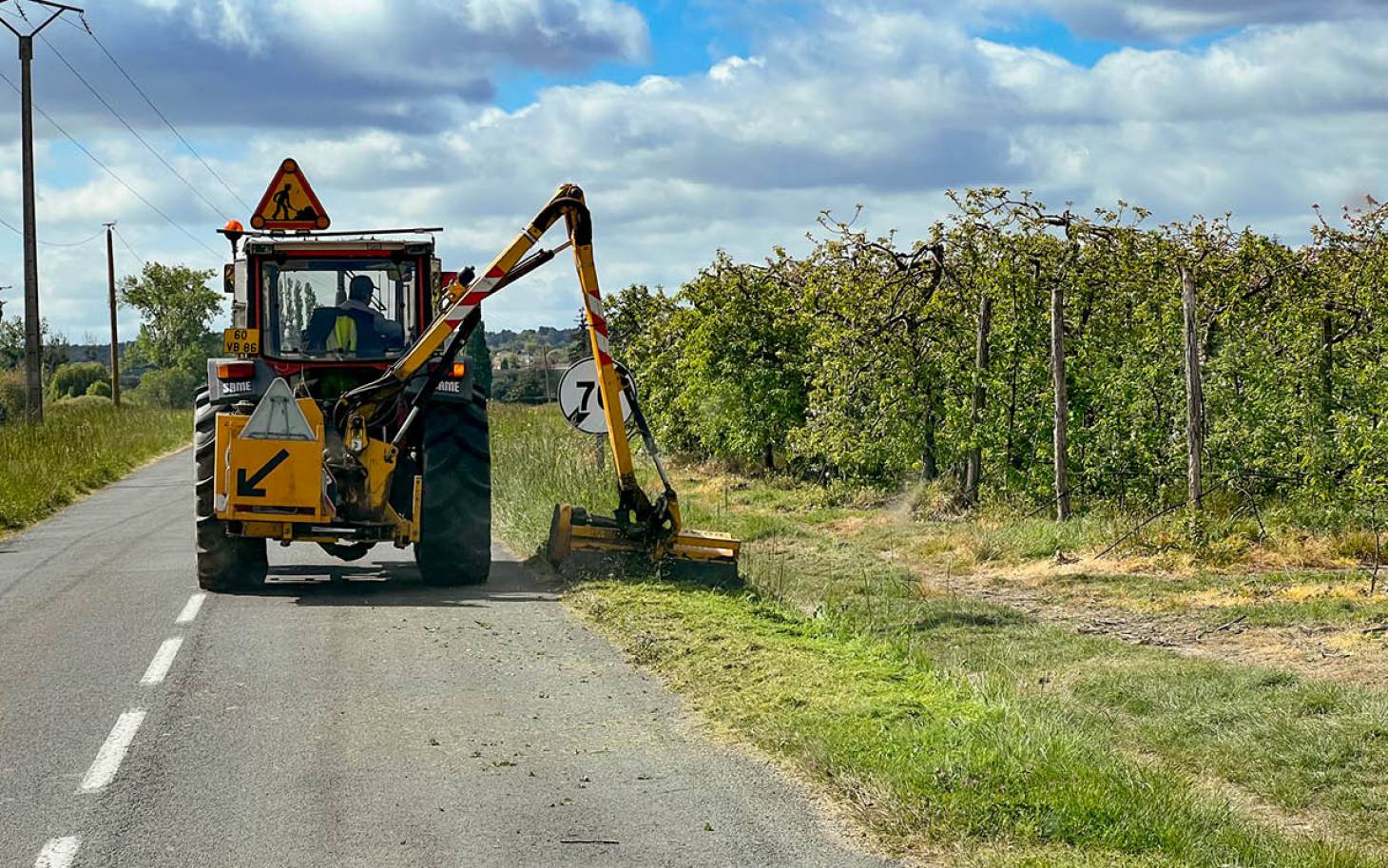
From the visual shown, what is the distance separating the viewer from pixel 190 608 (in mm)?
12125

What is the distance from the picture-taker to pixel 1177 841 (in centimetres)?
604

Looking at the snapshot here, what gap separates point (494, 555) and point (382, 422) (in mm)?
3163

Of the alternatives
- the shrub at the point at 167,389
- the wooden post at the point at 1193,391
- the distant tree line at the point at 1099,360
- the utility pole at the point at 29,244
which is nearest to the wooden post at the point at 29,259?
the utility pole at the point at 29,244

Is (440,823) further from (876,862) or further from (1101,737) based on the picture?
(1101,737)

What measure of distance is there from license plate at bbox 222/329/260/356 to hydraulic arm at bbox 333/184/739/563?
1.42 m

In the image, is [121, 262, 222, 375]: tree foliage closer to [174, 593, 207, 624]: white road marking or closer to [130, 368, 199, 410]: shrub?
[130, 368, 199, 410]: shrub

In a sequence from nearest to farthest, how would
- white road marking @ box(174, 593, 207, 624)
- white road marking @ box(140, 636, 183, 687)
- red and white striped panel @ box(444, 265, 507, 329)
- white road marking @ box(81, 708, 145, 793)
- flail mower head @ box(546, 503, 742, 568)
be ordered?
white road marking @ box(81, 708, 145, 793), white road marking @ box(140, 636, 183, 687), white road marking @ box(174, 593, 207, 624), red and white striped panel @ box(444, 265, 507, 329), flail mower head @ box(546, 503, 742, 568)

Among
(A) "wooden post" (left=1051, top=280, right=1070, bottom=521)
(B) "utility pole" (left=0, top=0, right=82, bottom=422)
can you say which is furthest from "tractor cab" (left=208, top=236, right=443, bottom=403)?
(B) "utility pole" (left=0, top=0, right=82, bottom=422)

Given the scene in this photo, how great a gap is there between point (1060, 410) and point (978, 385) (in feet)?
6.31

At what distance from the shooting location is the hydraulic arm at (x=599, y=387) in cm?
1296

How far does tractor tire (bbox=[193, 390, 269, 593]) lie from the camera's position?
13.1 meters

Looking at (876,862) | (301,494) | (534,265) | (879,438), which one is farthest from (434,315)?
(876,862)

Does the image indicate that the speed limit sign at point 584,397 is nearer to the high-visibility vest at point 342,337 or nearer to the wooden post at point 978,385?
the high-visibility vest at point 342,337

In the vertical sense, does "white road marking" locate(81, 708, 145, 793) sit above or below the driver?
below
